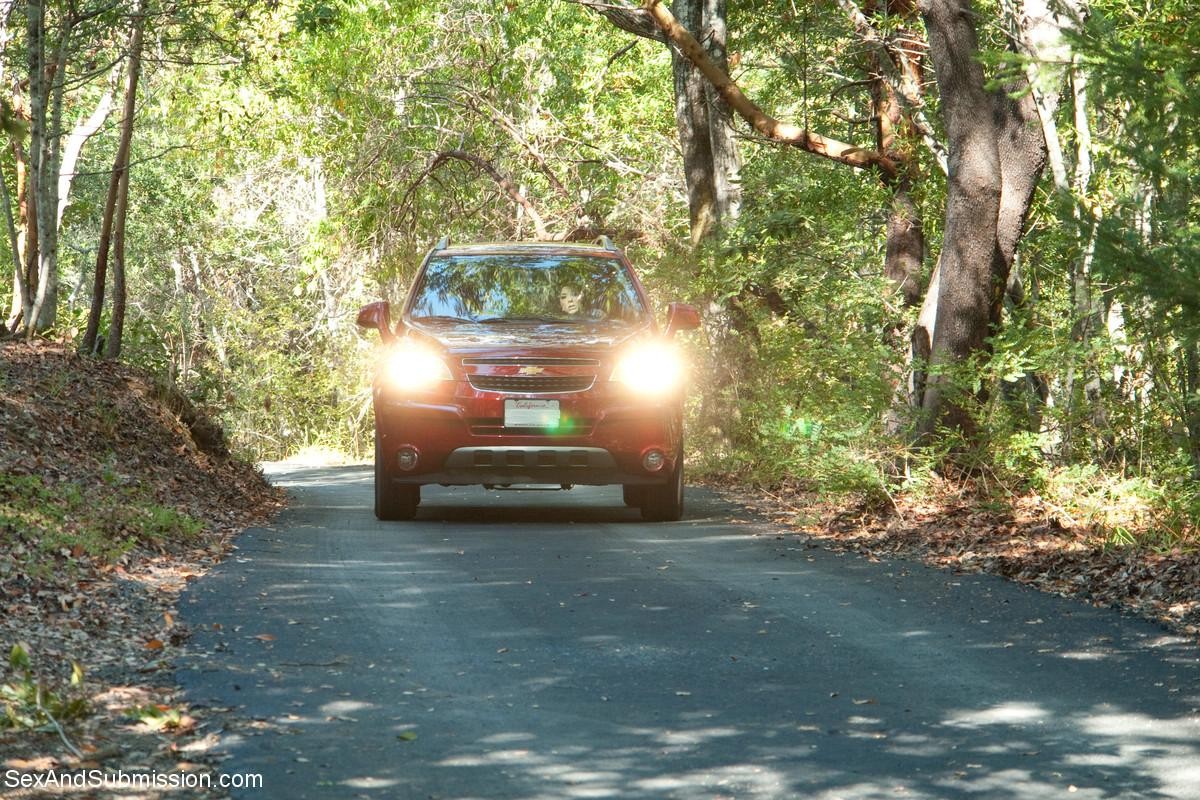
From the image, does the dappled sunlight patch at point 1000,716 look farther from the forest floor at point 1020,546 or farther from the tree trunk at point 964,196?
the tree trunk at point 964,196

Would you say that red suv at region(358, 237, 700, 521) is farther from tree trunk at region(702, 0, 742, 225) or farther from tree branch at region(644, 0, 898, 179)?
tree trunk at region(702, 0, 742, 225)

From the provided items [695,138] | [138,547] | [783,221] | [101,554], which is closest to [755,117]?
[783,221]

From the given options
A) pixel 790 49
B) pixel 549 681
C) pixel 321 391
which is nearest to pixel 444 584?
pixel 549 681

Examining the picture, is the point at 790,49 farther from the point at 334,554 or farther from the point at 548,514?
the point at 334,554

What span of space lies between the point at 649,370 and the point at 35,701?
24.6 feet

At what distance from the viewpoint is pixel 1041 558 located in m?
10.1

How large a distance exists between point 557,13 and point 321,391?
58.9 ft

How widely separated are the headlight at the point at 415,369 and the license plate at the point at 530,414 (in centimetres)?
52

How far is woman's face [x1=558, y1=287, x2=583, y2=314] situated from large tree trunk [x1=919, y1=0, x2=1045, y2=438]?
115 inches

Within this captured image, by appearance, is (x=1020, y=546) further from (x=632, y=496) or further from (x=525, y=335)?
(x=632, y=496)

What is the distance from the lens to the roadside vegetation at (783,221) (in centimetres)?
980

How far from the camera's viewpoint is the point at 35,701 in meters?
5.72

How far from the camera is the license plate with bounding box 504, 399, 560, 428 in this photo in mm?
12445

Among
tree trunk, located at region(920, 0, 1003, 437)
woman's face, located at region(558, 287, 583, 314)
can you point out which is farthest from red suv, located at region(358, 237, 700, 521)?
tree trunk, located at region(920, 0, 1003, 437)
